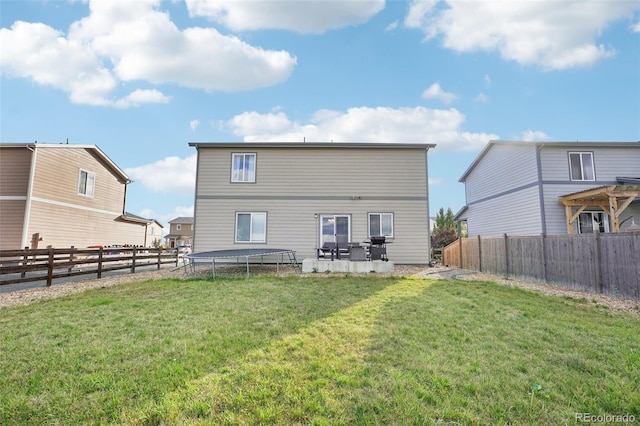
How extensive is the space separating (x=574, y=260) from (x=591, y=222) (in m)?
8.61

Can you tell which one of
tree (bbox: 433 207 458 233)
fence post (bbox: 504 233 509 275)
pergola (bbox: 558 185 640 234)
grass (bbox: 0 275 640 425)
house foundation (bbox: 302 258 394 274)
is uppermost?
tree (bbox: 433 207 458 233)

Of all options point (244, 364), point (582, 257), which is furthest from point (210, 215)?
point (582, 257)

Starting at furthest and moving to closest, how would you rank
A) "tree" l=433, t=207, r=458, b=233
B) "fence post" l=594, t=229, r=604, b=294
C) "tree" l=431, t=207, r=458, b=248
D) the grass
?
1. "tree" l=433, t=207, r=458, b=233
2. "tree" l=431, t=207, r=458, b=248
3. "fence post" l=594, t=229, r=604, b=294
4. the grass

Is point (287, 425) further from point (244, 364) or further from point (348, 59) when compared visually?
point (348, 59)

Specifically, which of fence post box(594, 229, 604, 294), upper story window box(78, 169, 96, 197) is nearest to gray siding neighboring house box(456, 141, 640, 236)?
fence post box(594, 229, 604, 294)

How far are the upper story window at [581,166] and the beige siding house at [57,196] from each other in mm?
→ 25539

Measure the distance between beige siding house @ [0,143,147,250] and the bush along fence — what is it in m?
20.4

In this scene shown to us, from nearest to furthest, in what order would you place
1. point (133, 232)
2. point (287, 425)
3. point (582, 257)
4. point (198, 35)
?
point (287, 425)
point (582, 257)
point (198, 35)
point (133, 232)

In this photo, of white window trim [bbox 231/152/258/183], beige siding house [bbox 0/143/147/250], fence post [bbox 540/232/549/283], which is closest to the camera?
fence post [bbox 540/232/549/283]

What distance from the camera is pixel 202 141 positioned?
1320 centimetres

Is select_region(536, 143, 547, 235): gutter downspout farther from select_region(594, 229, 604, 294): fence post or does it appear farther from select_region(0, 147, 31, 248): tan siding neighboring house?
select_region(0, 147, 31, 248): tan siding neighboring house

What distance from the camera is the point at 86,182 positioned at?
56.5 ft

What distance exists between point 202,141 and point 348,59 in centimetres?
768

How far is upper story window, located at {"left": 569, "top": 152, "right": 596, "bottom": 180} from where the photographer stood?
14.2 meters
